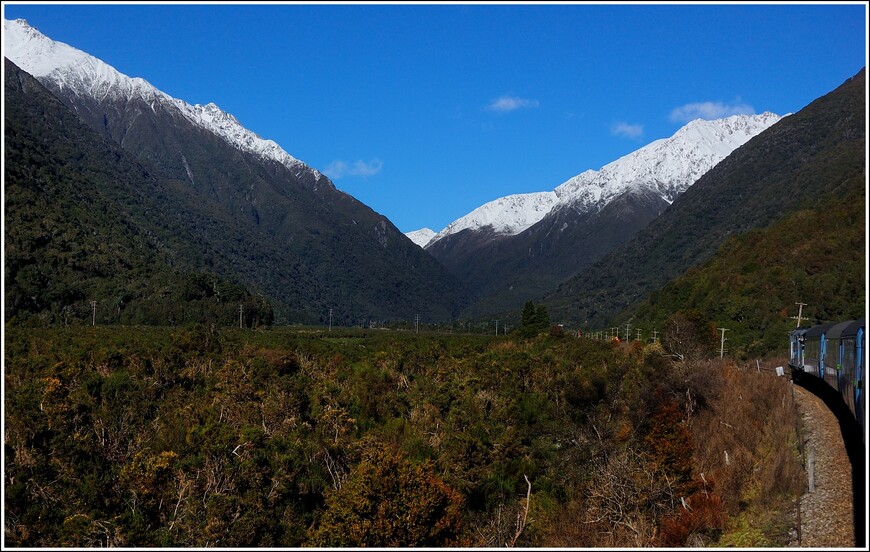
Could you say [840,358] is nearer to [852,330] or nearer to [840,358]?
[840,358]

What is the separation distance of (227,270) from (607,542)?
15298 cm

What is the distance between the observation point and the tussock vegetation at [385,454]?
18.5 m

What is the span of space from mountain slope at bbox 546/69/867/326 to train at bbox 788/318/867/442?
81834 millimetres

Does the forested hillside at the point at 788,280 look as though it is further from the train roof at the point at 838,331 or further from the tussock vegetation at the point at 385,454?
the train roof at the point at 838,331

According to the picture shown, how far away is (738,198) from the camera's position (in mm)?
159375

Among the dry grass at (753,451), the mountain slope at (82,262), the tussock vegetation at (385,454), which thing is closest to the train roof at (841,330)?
the dry grass at (753,451)

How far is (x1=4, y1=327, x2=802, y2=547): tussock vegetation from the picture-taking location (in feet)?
60.5

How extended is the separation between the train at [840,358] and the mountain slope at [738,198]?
3222 inches

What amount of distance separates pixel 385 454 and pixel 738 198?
15289cm

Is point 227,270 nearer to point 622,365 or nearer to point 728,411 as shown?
point 622,365

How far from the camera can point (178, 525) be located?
19.1 meters

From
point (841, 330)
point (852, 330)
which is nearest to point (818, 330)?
point (841, 330)

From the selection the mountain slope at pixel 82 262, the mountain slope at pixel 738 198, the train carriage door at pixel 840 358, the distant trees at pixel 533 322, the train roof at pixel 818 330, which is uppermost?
Answer: the mountain slope at pixel 738 198

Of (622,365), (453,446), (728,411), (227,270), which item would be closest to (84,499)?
(453,446)
